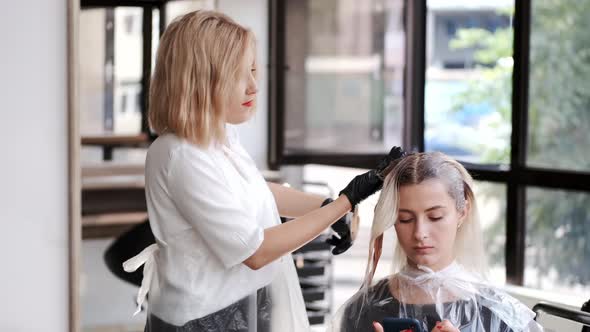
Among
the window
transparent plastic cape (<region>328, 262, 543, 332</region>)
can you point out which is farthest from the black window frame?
transparent plastic cape (<region>328, 262, 543, 332</region>)

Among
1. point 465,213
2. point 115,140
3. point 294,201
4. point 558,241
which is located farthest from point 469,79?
point 465,213

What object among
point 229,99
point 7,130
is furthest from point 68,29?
point 229,99

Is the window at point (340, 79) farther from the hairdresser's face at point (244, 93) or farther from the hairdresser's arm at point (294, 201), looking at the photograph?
the hairdresser's face at point (244, 93)

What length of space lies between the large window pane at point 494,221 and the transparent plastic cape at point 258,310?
1.77 meters

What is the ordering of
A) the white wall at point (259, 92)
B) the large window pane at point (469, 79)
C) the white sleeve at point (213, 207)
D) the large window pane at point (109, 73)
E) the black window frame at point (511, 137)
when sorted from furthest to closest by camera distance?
the white wall at point (259, 92)
the large window pane at point (469, 79)
the black window frame at point (511, 137)
the large window pane at point (109, 73)
the white sleeve at point (213, 207)

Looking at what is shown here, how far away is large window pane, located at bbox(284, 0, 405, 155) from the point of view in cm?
401

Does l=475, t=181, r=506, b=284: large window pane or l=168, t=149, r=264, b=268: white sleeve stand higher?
l=168, t=149, r=264, b=268: white sleeve

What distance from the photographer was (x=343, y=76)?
4.10m

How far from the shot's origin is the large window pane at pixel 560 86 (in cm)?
337

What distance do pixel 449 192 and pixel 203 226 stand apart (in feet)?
1.67

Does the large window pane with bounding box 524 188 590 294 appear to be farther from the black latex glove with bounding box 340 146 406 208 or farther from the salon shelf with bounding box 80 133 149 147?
the black latex glove with bounding box 340 146 406 208

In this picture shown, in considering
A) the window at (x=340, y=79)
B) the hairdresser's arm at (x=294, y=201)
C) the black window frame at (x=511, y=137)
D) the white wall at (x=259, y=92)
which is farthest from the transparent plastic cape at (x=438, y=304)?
the window at (x=340, y=79)

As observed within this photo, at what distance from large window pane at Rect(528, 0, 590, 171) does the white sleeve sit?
6.37 ft

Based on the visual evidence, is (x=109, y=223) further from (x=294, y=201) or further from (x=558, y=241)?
(x=558, y=241)
